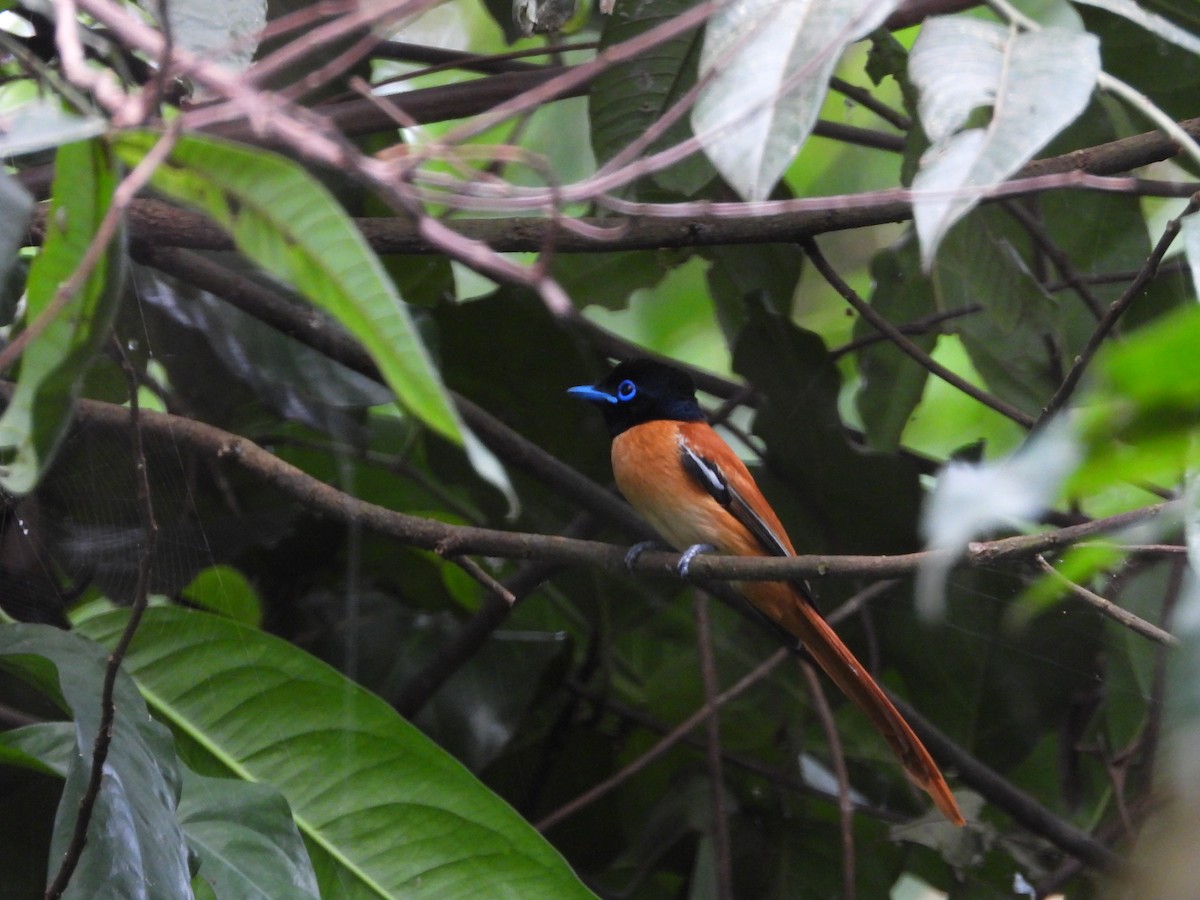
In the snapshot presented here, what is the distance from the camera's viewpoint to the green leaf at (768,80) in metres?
1.11

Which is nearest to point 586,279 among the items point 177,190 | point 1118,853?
point 1118,853

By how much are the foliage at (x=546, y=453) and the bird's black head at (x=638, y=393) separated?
91 millimetres

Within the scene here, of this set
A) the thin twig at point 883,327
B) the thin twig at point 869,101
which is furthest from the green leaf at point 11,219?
the thin twig at point 869,101

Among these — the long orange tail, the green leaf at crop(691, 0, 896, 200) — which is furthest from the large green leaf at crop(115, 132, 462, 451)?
the long orange tail

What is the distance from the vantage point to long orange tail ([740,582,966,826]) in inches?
94.0

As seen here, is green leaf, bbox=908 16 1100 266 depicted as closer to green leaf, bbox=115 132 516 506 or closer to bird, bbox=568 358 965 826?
green leaf, bbox=115 132 516 506

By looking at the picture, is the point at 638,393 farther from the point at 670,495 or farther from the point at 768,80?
the point at 768,80

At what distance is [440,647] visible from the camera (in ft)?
9.26

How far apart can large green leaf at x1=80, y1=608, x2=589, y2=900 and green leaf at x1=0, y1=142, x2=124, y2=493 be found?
1058 mm

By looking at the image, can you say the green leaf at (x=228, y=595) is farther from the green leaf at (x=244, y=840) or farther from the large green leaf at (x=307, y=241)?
the large green leaf at (x=307, y=241)

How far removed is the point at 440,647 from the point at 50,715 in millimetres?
955

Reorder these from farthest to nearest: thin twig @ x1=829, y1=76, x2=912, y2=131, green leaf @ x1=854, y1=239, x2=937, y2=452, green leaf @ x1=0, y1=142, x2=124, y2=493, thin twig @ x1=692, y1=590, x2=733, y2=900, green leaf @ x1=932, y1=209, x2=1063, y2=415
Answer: green leaf @ x1=854, y1=239, x2=937, y2=452 → thin twig @ x1=829, y1=76, x2=912, y2=131 → thin twig @ x1=692, y1=590, x2=733, y2=900 → green leaf @ x1=932, y1=209, x2=1063, y2=415 → green leaf @ x1=0, y1=142, x2=124, y2=493

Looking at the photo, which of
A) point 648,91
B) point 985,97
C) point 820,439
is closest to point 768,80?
point 985,97

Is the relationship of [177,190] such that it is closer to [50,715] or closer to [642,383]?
[50,715]
